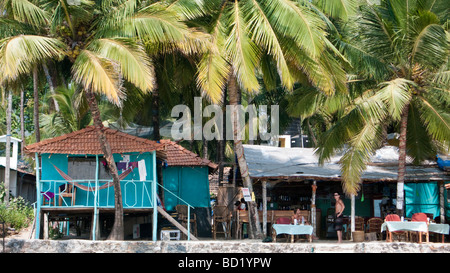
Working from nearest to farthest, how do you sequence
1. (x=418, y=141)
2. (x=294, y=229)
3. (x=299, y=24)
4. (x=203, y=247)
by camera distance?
(x=203, y=247), (x=299, y=24), (x=294, y=229), (x=418, y=141)

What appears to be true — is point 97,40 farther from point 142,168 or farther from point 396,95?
point 396,95

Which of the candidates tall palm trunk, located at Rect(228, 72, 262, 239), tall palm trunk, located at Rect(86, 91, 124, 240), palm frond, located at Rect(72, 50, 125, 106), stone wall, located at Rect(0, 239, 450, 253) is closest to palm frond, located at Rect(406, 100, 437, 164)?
stone wall, located at Rect(0, 239, 450, 253)

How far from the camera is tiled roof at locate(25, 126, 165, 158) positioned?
16875 millimetres

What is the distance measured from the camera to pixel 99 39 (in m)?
16.0

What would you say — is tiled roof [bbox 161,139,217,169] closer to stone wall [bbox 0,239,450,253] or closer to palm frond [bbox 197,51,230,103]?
palm frond [bbox 197,51,230,103]

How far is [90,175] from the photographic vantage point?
17.7m

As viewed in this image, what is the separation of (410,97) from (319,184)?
566 centimetres

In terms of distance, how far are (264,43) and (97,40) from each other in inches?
177

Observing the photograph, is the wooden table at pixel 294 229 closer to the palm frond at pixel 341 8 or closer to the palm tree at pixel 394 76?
the palm tree at pixel 394 76

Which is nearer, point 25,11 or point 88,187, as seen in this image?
point 25,11

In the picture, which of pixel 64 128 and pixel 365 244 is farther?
pixel 64 128

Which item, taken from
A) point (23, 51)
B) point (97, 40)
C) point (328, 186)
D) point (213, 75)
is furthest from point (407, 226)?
point (23, 51)
